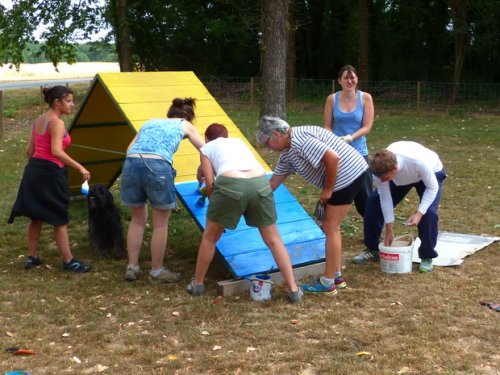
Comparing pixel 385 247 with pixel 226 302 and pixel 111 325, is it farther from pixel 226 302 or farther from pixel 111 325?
pixel 111 325

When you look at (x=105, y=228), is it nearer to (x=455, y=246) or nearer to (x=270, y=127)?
(x=270, y=127)

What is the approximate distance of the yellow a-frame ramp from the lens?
17.0 feet

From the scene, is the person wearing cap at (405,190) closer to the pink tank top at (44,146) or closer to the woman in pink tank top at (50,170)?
the woman in pink tank top at (50,170)

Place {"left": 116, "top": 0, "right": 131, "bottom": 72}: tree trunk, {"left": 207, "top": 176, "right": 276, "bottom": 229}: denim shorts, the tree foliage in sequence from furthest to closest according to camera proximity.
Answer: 1. the tree foliage
2. {"left": 116, "top": 0, "right": 131, "bottom": 72}: tree trunk
3. {"left": 207, "top": 176, "right": 276, "bottom": 229}: denim shorts

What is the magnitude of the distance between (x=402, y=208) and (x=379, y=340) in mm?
3782

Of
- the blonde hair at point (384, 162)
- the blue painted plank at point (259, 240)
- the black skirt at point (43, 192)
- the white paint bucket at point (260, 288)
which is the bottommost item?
the white paint bucket at point (260, 288)

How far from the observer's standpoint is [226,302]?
4.62m

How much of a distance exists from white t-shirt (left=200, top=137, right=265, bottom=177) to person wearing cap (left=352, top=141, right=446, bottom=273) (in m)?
0.94

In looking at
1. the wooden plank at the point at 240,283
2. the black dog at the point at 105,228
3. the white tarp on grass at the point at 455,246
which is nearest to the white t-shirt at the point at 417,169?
the white tarp on grass at the point at 455,246

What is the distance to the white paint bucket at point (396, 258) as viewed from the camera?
509cm

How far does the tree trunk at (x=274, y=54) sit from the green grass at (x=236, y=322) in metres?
6.14

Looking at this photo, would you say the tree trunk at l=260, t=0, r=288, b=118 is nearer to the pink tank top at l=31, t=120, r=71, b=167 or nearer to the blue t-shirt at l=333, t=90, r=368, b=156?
the blue t-shirt at l=333, t=90, r=368, b=156

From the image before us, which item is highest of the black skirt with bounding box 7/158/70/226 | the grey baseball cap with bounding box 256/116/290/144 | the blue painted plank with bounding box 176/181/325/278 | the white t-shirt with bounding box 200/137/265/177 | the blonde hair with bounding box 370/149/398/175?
the grey baseball cap with bounding box 256/116/290/144

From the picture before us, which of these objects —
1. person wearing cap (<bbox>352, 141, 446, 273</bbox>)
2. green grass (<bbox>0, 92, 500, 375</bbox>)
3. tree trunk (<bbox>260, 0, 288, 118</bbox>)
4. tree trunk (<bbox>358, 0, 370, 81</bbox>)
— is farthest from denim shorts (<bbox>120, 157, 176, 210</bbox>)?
tree trunk (<bbox>358, 0, 370, 81</bbox>)
